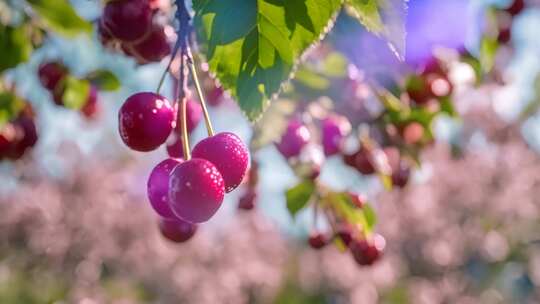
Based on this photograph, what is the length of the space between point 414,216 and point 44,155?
5417mm

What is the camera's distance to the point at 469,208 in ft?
36.9

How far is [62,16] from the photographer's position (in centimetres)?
151

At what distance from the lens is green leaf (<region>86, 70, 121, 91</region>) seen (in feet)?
6.36

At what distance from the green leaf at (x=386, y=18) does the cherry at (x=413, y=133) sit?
1120mm

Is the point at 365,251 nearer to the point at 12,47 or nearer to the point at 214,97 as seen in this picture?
the point at 214,97

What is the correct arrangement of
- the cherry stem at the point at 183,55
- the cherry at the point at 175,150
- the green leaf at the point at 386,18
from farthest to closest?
the cherry at the point at 175,150 < the cherry stem at the point at 183,55 < the green leaf at the point at 386,18

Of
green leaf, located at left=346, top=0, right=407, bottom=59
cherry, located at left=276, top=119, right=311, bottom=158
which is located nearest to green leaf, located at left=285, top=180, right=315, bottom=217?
cherry, located at left=276, top=119, right=311, bottom=158

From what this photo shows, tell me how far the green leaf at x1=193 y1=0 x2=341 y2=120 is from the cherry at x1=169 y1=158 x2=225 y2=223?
0.33 ft

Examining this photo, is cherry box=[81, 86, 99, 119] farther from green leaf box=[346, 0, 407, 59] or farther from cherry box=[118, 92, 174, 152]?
green leaf box=[346, 0, 407, 59]

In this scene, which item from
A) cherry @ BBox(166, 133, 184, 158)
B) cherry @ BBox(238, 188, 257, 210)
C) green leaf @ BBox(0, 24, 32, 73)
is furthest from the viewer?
cherry @ BBox(238, 188, 257, 210)

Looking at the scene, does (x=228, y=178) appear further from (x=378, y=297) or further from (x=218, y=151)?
→ (x=378, y=297)

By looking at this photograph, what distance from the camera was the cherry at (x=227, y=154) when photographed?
0.91 m

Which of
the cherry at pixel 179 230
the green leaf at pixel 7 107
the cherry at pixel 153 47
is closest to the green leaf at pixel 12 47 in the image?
the green leaf at pixel 7 107

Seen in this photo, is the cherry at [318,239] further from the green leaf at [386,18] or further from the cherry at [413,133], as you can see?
the green leaf at [386,18]
